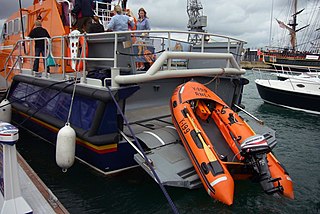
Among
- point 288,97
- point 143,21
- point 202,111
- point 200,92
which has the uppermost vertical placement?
point 143,21

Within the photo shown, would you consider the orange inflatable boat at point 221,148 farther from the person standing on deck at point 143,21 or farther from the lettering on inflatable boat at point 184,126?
the person standing on deck at point 143,21

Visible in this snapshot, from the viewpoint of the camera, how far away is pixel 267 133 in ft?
19.0

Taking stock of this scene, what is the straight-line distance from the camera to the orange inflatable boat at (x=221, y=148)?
3.96 meters

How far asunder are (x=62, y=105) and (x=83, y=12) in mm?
2424

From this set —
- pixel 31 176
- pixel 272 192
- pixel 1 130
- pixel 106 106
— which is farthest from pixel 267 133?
pixel 1 130

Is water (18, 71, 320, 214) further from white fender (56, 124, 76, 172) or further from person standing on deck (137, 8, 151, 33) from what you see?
person standing on deck (137, 8, 151, 33)

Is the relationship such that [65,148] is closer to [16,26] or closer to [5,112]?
[5,112]

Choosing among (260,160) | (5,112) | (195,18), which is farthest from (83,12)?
(195,18)

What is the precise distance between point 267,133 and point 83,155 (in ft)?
11.7

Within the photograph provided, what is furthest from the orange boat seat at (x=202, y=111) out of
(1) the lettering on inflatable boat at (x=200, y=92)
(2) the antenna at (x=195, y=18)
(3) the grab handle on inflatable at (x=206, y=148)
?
(2) the antenna at (x=195, y=18)

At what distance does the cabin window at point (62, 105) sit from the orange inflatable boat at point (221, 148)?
1.43 metres

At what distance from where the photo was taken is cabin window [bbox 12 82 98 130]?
4.68 meters

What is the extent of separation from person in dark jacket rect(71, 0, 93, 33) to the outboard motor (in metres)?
4.42

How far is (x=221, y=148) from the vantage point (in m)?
5.04
